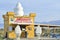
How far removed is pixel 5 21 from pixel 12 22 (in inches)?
39.1

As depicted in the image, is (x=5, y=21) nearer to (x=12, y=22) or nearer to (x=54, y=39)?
(x=12, y=22)

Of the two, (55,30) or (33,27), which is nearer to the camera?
(33,27)

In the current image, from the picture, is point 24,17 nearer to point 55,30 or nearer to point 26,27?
point 26,27

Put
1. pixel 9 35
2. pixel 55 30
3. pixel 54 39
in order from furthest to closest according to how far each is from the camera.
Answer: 1. pixel 55 30
2. pixel 9 35
3. pixel 54 39

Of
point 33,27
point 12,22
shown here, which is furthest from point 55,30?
point 12,22

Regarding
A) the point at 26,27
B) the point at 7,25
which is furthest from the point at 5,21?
the point at 26,27

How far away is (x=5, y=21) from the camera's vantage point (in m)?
26.0

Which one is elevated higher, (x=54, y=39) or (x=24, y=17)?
(x=24, y=17)

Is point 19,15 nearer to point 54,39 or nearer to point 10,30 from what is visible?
point 10,30

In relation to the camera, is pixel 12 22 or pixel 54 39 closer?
pixel 54 39

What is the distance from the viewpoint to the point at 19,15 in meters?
25.7

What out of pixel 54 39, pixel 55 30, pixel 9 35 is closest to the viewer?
pixel 54 39

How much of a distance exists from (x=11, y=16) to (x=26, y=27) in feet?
5.92

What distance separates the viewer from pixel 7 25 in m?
25.7
